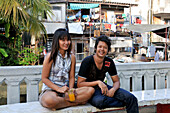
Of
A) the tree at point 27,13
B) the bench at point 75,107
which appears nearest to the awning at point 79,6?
the tree at point 27,13

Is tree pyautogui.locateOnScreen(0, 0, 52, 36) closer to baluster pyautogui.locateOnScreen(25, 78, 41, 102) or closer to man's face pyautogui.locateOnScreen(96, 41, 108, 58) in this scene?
baluster pyautogui.locateOnScreen(25, 78, 41, 102)

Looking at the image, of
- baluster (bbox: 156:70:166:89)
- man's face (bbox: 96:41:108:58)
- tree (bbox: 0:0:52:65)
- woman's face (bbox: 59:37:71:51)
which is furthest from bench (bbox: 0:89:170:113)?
tree (bbox: 0:0:52:65)

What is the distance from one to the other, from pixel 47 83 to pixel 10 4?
4.00 m

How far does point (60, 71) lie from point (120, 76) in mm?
1391

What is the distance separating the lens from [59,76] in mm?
3076

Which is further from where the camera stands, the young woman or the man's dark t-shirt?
the man's dark t-shirt

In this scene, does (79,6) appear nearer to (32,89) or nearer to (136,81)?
(136,81)

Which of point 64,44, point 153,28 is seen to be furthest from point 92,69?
point 153,28

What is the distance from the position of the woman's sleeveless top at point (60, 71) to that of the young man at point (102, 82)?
21cm

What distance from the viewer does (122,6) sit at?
79.8 feet

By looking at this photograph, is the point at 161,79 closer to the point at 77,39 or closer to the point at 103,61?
the point at 103,61

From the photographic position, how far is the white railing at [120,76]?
10.8 ft

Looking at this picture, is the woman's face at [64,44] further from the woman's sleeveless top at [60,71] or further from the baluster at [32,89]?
the baluster at [32,89]

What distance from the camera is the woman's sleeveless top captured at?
3.05m
